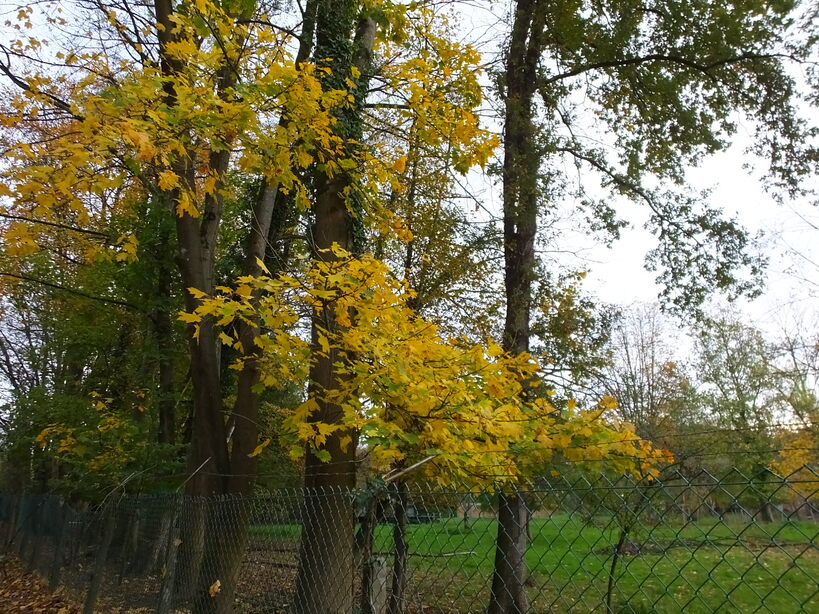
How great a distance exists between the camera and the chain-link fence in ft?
6.69

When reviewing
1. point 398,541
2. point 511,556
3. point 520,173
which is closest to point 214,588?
point 398,541

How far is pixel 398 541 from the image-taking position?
172 inches

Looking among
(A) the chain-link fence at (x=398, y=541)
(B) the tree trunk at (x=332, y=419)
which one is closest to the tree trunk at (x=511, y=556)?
(A) the chain-link fence at (x=398, y=541)

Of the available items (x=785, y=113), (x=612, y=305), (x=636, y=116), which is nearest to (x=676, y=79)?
(x=636, y=116)

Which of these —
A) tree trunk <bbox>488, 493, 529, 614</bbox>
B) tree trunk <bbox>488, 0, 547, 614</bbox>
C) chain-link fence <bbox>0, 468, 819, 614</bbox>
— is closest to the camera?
chain-link fence <bbox>0, 468, 819, 614</bbox>

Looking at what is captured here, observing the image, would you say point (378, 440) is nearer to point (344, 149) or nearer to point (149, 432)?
point (344, 149)

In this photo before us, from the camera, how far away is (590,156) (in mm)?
9891

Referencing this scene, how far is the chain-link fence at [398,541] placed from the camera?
204cm

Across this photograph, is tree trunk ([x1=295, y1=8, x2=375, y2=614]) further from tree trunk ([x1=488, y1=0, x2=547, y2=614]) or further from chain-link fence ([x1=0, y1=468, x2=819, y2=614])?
tree trunk ([x1=488, y1=0, x2=547, y2=614])

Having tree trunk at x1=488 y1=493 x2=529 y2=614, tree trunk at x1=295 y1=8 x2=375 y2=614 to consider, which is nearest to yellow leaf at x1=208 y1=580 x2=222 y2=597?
tree trunk at x1=295 y1=8 x2=375 y2=614

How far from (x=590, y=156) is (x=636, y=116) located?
1006mm

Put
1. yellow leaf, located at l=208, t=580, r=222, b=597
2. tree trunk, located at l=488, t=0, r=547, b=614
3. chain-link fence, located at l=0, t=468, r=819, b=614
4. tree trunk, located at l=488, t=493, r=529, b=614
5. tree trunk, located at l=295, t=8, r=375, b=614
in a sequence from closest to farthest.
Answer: chain-link fence, located at l=0, t=468, r=819, b=614 < tree trunk, located at l=488, t=493, r=529, b=614 < tree trunk, located at l=295, t=8, r=375, b=614 < yellow leaf, located at l=208, t=580, r=222, b=597 < tree trunk, located at l=488, t=0, r=547, b=614

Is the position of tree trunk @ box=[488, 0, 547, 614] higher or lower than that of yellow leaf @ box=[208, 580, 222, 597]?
higher

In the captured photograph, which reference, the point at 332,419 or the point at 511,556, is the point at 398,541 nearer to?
the point at 332,419
